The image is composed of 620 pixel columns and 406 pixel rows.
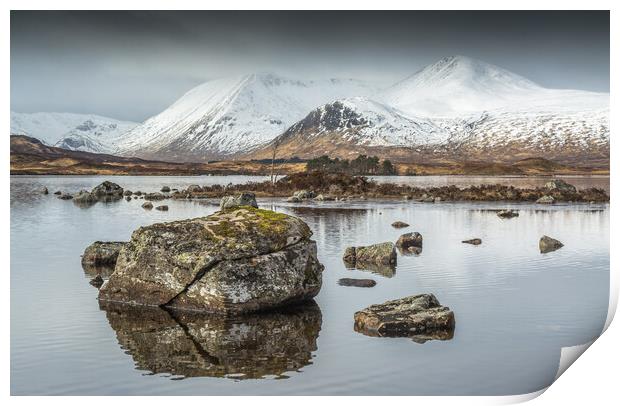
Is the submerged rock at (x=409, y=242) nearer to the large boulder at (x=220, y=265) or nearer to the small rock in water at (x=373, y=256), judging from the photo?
the small rock in water at (x=373, y=256)

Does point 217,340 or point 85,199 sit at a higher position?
point 85,199

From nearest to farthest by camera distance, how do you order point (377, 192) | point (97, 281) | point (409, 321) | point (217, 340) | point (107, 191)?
point (217, 340) → point (409, 321) → point (97, 281) → point (377, 192) → point (107, 191)

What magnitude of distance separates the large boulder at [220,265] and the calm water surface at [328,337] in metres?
0.41

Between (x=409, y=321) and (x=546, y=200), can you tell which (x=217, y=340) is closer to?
(x=409, y=321)

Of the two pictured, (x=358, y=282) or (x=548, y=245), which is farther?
(x=548, y=245)

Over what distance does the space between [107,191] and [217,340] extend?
161 ft

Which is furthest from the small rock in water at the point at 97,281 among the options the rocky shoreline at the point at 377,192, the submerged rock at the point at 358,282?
the rocky shoreline at the point at 377,192

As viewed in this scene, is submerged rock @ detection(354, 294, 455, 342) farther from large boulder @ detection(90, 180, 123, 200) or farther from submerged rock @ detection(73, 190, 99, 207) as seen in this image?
large boulder @ detection(90, 180, 123, 200)

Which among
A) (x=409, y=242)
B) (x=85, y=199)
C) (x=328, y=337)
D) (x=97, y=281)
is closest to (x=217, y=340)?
(x=328, y=337)

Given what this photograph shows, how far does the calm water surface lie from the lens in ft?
31.6

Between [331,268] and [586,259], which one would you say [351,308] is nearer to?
[331,268]

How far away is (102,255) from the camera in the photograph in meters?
18.5

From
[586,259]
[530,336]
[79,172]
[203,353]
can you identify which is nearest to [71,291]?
[203,353]

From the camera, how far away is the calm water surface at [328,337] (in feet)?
31.6
